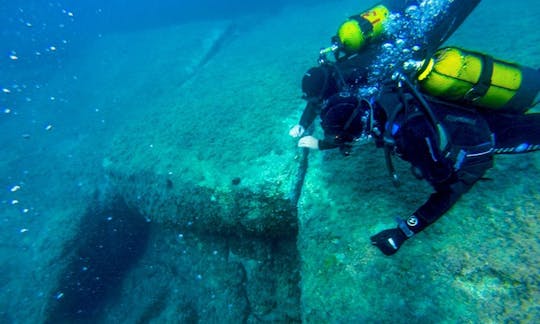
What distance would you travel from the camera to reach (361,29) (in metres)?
4.19

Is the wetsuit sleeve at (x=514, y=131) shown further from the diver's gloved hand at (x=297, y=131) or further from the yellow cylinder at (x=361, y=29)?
the diver's gloved hand at (x=297, y=131)

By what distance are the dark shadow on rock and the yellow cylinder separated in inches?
219

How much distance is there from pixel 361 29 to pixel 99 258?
7.07 m

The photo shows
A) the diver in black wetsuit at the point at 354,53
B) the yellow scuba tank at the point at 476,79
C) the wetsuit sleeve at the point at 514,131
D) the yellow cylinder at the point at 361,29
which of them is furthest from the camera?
the yellow cylinder at the point at 361,29

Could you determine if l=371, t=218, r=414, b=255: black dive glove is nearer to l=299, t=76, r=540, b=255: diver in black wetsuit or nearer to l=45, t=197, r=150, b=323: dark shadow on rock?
l=299, t=76, r=540, b=255: diver in black wetsuit

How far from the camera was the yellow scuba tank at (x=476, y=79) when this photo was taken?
2252 mm

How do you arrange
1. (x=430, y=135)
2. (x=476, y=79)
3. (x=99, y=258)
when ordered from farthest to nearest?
(x=99, y=258)
(x=476, y=79)
(x=430, y=135)

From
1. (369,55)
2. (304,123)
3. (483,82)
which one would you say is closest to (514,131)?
(483,82)

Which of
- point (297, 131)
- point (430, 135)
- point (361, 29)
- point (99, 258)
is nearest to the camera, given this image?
point (430, 135)

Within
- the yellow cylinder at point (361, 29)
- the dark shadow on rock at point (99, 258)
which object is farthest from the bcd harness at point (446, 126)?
the dark shadow on rock at point (99, 258)

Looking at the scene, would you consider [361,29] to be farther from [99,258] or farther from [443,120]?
[99,258]

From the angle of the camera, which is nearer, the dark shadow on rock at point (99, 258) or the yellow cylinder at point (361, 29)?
the yellow cylinder at point (361, 29)

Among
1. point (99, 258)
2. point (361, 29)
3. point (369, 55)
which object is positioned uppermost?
point (361, 29)

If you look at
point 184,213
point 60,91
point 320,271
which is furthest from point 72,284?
point 60,91
